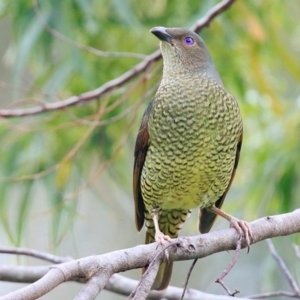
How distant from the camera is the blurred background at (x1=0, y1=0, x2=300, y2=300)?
4422 millimetres

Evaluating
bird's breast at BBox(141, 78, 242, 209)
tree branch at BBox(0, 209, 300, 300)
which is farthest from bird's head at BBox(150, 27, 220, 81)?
tree branch at BBox(0, 209, 300, 300)

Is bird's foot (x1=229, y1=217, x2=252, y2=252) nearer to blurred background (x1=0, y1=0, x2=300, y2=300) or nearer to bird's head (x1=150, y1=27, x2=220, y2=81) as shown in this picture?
bird's head (x1=150, y1=27, x2=220, y2=81)

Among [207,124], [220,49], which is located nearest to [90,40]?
[220,49]

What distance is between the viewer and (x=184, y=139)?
3719 mm

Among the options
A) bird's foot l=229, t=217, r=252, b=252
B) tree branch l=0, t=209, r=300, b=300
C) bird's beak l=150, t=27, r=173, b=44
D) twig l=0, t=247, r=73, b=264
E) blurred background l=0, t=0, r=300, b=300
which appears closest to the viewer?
tree branch l=0, t=209, r=300, b=300

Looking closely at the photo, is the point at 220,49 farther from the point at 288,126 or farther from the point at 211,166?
the point at 211,166

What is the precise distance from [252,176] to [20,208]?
152 centimetres

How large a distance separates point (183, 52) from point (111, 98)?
1.09 metres

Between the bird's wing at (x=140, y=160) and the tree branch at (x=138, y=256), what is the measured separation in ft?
2.89

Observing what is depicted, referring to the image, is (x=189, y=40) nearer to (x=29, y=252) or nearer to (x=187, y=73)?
(x=187, y=73)

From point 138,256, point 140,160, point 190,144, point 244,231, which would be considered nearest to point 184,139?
point 190,144

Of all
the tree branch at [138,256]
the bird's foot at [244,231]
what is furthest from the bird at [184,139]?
the tree branch at [138,256]

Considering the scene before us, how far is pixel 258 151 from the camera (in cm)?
504

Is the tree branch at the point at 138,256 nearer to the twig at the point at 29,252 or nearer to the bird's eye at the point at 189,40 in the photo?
the twig at the point at 29,252
